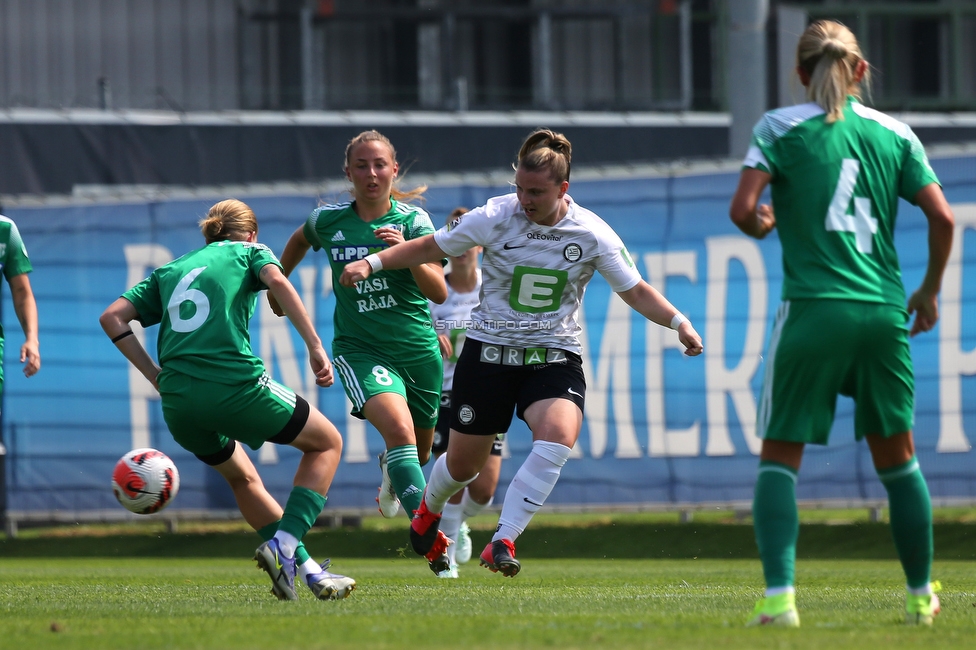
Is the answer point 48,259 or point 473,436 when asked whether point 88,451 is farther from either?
point 473,436

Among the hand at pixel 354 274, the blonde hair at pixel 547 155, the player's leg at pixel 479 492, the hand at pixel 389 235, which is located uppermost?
the blonde hair at pixel 547 155

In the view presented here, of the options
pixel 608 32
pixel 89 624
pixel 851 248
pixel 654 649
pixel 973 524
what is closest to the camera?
pixel 654 649

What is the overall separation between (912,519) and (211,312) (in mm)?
3172

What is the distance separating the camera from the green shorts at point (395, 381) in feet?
24.2

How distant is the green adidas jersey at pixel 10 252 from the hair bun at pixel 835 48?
15.1 ft

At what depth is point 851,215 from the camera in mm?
4754

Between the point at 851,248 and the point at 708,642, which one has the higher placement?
the point at 851,248

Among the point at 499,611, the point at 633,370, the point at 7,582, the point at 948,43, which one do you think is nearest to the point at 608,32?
the point at 948,43

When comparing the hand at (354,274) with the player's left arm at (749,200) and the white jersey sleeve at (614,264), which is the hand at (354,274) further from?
the player's left arm at (749,200)

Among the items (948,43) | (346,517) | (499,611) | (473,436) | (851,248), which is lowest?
(346,517)

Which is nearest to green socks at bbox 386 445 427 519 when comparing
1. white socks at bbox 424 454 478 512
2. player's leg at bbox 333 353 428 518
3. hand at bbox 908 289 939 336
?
player's leg at bbox 333 353 428 518

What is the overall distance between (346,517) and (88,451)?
8.49 feet

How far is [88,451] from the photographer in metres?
13.2

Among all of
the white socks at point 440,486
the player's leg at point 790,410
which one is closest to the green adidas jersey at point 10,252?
the white socks at point 440,486
